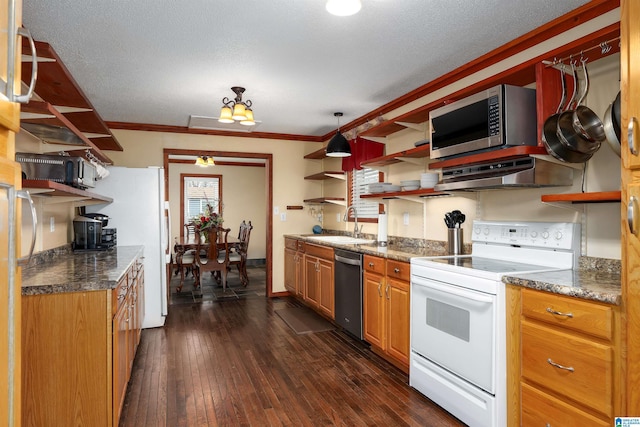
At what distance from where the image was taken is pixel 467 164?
2658mm

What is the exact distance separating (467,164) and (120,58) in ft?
8.73

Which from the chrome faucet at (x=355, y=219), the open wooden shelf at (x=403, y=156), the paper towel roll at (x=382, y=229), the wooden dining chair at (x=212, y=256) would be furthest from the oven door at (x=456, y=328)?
the wooden dining chair at (x=212, y=256)

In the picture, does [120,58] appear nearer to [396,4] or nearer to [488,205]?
[396,4]

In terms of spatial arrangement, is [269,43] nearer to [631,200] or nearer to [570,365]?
[631,200]

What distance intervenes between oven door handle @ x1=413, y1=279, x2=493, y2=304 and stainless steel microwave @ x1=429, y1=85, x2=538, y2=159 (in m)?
0.90

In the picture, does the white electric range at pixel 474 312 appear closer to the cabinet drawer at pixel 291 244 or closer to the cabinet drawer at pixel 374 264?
the cabinet drawer at pixel 374 264

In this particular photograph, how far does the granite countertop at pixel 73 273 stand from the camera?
1945 millimetres

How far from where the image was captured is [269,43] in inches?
106

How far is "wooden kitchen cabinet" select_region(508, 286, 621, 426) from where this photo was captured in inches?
62.9

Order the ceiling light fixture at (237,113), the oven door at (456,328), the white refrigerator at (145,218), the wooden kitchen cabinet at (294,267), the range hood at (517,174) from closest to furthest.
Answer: the oven door at (456,328) < the range hood at (517,174) < the ceiling light fixture at (237,113) < the white refrigerator at (145,218) < the wooden kitchen cabinet at (294,267)

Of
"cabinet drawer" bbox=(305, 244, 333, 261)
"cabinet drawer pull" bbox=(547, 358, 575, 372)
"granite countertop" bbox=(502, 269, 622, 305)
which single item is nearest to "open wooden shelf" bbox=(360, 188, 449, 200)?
"cabinet drawer" bbox=(305, 244, 333, 261)

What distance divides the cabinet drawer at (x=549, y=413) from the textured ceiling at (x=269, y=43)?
2069 millimetres

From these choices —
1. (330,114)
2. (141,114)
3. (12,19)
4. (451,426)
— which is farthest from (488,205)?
(141,114)

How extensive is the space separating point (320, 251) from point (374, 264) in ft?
3.90
